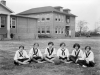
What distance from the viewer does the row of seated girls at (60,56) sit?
240 inches

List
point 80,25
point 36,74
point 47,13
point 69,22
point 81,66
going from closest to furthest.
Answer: point 36,74 → point 81,66 → point 47,13 → point 69,22 → point 80,25

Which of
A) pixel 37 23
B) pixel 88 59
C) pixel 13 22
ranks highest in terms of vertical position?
pixel 37 23

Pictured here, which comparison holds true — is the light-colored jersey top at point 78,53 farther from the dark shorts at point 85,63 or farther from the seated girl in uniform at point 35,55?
the seated girl in uniform at point 35,55

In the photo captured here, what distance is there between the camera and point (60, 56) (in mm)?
6812

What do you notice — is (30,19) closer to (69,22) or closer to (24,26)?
(24,26)

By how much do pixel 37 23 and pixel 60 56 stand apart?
85.6ft

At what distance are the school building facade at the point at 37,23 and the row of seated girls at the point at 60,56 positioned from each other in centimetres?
1606

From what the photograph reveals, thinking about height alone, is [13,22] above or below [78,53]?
above

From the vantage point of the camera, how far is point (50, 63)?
21.5ft

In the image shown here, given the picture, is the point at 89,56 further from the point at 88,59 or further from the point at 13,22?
the point at 13,22

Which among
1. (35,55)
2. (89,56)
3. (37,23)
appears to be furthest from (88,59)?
(37,23)

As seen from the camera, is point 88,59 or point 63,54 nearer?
point 88,59

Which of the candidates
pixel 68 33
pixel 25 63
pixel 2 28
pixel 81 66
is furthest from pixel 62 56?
pixel 68 33

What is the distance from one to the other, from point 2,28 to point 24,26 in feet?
14.9
